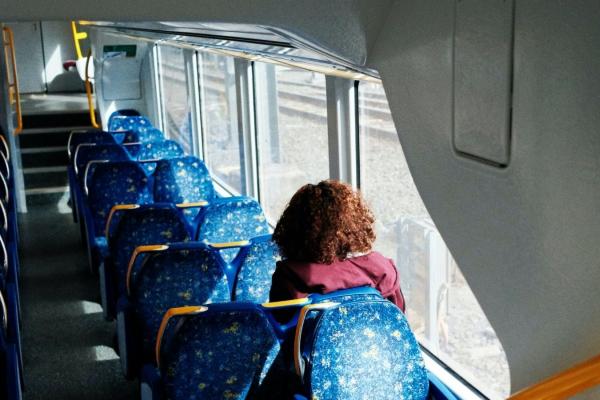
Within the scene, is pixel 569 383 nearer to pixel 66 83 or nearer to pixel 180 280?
pixel 180 280

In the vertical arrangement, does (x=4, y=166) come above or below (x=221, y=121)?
below

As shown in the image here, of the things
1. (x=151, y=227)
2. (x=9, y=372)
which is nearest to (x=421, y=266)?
(x=151, y=227)

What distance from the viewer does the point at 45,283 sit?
6.14 meters

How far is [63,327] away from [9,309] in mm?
1361

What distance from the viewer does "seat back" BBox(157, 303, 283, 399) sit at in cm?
258

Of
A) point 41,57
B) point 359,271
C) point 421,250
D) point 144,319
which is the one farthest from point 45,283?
point 41,57

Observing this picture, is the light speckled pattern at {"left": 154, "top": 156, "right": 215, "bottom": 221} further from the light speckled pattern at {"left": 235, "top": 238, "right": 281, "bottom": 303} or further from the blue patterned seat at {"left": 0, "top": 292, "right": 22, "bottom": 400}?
the blue patterned seat at {"left": 0, "top": 292, "right": 22, "bottom": 400}

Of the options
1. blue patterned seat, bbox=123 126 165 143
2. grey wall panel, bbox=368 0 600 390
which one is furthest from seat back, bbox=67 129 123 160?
grey wall panel, bbox=368 0 600 390

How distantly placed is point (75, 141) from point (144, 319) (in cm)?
478

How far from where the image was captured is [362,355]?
7.84 ft

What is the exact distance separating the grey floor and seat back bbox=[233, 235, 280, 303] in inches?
42.4

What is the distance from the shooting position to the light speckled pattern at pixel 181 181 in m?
5.43

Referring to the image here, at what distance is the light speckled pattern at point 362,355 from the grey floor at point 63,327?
210cm

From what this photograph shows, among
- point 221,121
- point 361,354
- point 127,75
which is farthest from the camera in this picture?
point 127,75
